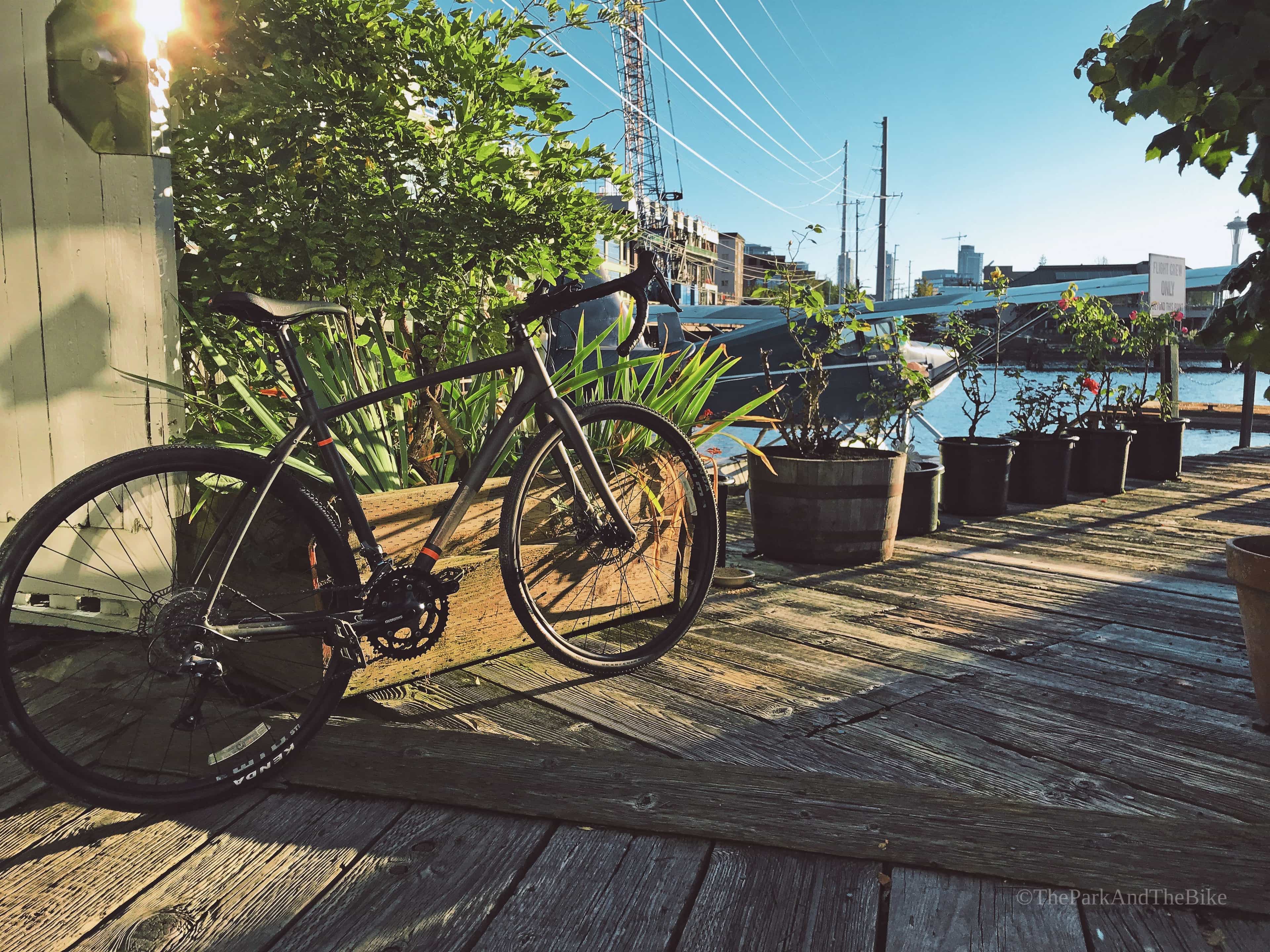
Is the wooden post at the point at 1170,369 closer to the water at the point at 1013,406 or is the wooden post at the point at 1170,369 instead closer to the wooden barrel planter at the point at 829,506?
the water at the point at 1013,406

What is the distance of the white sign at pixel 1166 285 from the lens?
21.0ft

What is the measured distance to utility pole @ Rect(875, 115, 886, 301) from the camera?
50.7 m

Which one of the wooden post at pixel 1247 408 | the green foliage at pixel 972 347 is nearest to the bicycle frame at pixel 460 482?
the green foliage at pixel 972 347

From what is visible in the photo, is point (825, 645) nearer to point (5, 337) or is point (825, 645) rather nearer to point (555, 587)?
point (555, 587)

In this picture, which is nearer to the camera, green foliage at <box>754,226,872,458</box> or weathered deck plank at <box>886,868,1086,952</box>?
weathered deck plank at <box>886,868,1086,952</box>

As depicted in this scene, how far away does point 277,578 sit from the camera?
5.95 feet

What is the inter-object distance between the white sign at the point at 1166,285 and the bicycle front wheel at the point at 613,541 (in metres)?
5.70

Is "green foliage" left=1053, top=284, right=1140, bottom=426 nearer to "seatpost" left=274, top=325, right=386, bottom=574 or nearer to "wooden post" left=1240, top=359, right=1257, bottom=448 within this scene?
"wooden post" left=1240, top=359, right=1257, bottom=448

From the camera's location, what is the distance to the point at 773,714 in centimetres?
183

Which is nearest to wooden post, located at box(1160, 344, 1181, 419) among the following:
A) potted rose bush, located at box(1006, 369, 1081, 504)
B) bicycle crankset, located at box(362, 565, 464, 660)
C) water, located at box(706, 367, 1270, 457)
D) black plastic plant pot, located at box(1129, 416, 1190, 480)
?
water, located at box(706, 367, 1270, 457)

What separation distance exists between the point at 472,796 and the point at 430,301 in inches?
53.9

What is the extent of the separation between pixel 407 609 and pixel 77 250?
1.29 meters

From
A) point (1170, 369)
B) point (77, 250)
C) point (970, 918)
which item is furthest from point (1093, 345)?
point (77, 250)

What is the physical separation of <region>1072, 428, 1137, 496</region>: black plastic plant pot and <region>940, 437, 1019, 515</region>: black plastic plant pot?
1.11 meters
